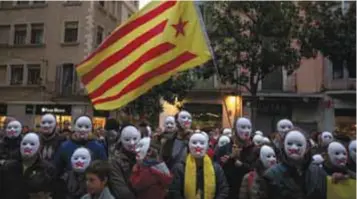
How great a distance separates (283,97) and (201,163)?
795 inches

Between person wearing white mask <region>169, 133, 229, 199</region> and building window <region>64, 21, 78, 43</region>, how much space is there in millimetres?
25155

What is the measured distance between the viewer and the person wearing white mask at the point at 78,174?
17.9 ft

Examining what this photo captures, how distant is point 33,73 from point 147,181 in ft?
86.3

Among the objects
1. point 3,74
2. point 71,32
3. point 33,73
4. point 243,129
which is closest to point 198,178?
point 243,129

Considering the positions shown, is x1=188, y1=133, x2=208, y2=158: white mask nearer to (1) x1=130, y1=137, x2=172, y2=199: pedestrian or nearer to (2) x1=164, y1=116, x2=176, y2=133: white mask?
(1) x1=130, y1=137, x2=172, y2=199: pedestrian

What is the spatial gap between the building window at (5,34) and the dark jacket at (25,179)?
27.1 m

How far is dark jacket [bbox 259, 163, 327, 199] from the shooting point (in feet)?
15.5

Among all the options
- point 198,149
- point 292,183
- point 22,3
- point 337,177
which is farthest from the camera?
point 22,3

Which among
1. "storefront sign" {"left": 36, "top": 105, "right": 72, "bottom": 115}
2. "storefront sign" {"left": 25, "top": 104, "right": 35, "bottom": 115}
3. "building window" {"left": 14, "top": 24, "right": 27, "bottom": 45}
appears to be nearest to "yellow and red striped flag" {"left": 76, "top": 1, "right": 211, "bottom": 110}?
"storefront sign" {"left": 36, "top": 105, "right": 72, "bottom": 115}

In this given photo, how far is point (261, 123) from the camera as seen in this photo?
25.5m

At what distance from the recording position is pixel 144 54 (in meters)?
6.60

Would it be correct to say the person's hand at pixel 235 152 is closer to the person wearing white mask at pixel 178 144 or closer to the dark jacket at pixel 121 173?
the person wearing white mask at pixel 178 144

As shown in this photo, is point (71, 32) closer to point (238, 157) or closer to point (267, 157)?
point (238, 157)

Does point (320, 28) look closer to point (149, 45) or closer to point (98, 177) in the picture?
point (149, 45)
